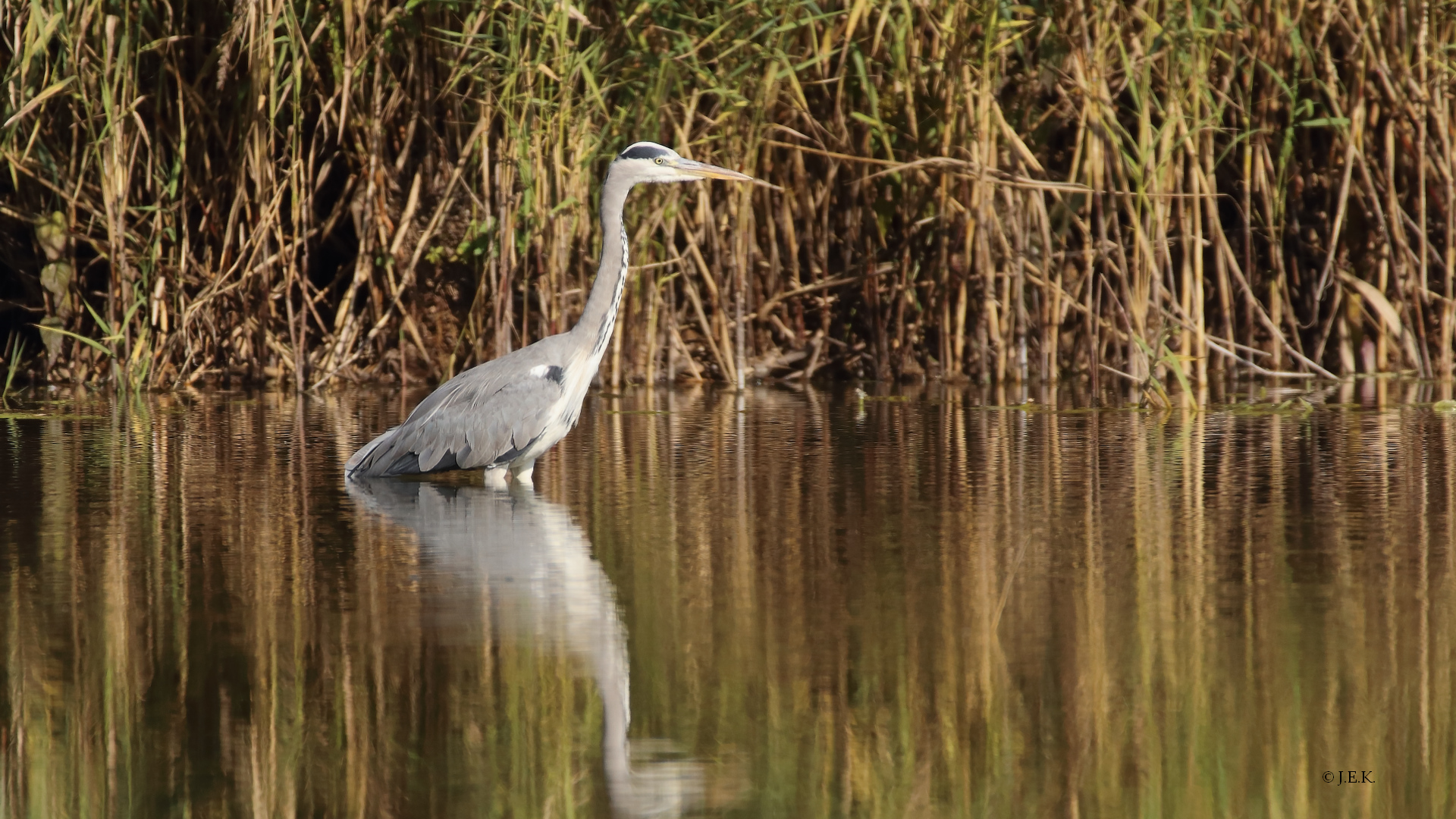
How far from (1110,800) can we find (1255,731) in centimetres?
39

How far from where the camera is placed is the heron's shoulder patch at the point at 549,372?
20.1 ft

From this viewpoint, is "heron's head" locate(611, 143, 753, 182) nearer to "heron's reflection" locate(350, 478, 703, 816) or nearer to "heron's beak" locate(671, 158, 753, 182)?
"heron's beak" locate(671, 158, 753, 182)

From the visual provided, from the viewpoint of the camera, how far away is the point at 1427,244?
30.1 feet

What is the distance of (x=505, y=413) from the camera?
598 cm

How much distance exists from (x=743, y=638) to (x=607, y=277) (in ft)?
10.2

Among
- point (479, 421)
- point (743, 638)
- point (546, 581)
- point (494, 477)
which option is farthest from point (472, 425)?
point (743, 638)

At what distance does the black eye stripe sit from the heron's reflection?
1.64 metres

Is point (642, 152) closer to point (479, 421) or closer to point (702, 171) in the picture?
point (702, 171)

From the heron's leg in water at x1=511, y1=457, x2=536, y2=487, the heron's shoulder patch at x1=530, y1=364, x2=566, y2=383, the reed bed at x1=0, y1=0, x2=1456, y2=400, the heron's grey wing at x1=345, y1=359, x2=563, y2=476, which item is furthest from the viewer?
the reed bed at x1=0, y1=0, x2=1456, y2=400

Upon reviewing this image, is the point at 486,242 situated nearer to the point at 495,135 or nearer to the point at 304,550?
the point at 495,135

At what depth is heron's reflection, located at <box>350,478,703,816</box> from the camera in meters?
2.79

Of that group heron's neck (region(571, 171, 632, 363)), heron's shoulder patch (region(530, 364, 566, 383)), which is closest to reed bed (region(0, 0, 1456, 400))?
heron's neck (region(571, 171, 632, 363))

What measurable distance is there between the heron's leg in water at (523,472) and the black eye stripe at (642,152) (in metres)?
1.46

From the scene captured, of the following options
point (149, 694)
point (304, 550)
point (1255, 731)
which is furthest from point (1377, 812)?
point (304, 550)
